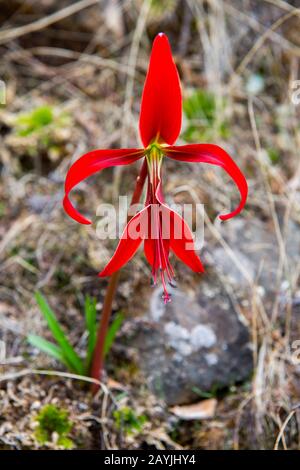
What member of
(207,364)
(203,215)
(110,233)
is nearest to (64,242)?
(110,233)

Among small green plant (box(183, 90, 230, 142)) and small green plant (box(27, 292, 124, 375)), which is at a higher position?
small green plant (box(183, 90, 230, 142))

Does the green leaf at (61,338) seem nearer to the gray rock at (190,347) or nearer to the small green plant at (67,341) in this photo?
the small green plant at (67,341)

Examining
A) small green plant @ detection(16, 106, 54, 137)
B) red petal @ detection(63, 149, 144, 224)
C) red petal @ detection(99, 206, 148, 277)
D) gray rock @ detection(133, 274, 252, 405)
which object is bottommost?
gray rock @ detection(133, 274, 252, 405)

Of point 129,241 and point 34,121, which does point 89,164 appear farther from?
point 34,121

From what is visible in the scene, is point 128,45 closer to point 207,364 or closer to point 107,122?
point 107,122

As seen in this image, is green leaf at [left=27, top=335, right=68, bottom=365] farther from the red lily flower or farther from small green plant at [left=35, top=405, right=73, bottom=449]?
the red lily flower

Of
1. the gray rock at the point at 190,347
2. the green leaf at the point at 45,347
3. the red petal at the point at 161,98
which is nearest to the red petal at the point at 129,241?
the red petal at the point at 161,98

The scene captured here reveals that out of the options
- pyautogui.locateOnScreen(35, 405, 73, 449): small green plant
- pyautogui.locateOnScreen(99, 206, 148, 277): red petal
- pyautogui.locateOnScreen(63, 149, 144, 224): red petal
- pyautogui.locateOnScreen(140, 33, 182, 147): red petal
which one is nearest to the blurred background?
pyautogui.locateOnScreen(35, 405, 73, 449): small green plant

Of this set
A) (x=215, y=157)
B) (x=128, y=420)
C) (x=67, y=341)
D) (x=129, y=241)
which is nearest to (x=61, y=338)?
(x=67, y=341)
